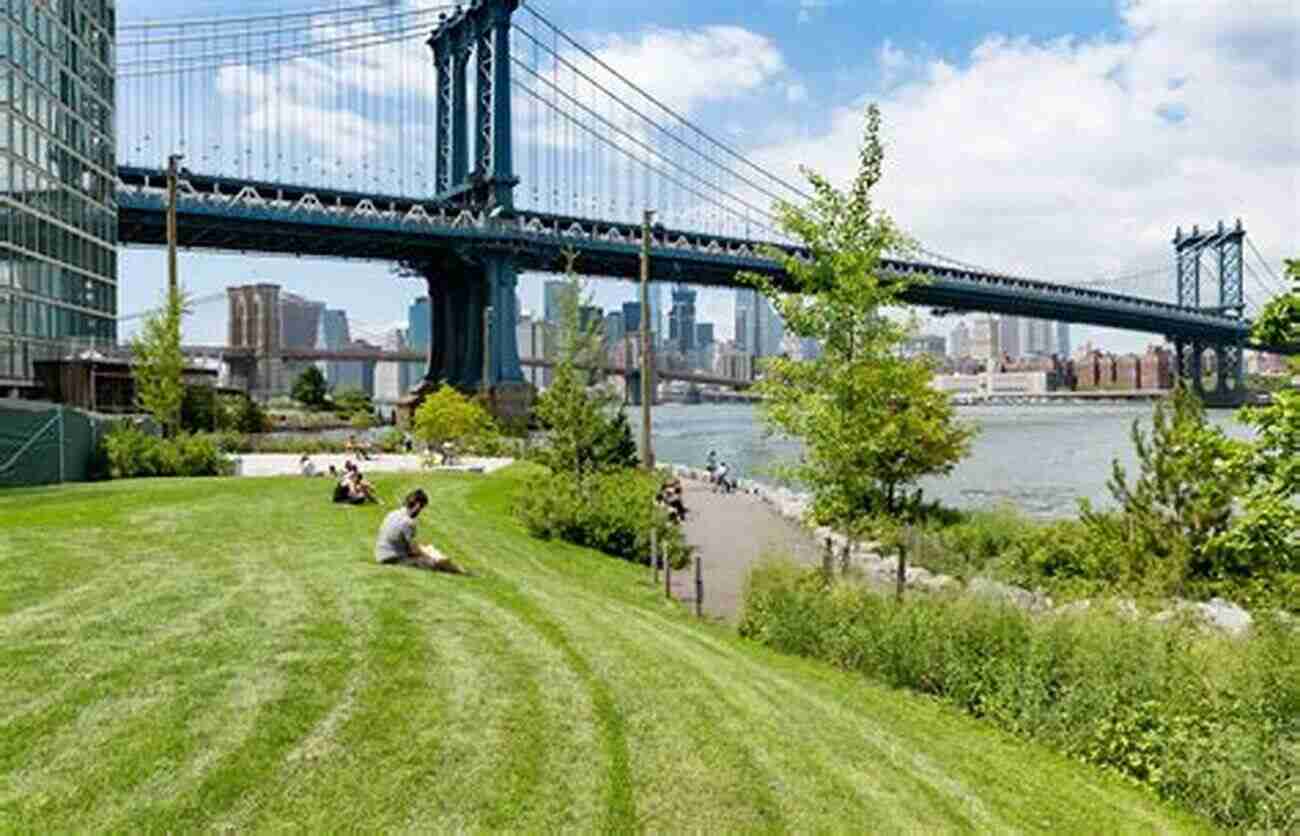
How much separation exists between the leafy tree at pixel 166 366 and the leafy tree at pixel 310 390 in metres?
62.0

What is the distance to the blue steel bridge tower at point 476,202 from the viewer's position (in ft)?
248

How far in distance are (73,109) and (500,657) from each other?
5957 cm

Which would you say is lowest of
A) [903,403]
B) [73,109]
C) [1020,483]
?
[1020,483]

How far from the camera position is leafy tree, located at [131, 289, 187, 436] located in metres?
31.4

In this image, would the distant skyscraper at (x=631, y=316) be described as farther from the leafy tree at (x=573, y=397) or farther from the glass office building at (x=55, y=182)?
the leafy tree at (x=573, y=397)

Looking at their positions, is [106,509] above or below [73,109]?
below

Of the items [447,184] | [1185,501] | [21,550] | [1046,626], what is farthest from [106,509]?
[447,184]

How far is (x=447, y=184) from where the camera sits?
86438 mm

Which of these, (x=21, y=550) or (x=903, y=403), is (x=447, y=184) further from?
(x=21, y=550)

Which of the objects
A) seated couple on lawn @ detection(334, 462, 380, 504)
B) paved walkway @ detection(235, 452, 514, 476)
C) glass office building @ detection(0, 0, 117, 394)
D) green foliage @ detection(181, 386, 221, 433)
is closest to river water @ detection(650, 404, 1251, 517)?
seated couple on lawn @ detection(334, 462, 380, 504)

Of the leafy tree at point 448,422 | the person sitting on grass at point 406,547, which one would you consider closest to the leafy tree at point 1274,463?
the person sitting on grass at point 406,547

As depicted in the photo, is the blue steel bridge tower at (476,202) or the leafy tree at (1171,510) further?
the blue steel bridge tower at (476,202)

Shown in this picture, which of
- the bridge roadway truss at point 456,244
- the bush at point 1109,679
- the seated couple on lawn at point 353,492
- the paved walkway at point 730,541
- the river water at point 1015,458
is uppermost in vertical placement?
the bridge roadway truss at point 456,244

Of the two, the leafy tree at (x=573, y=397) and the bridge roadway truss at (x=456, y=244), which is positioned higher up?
the bridge roadway truss at (x=456, y=244)
